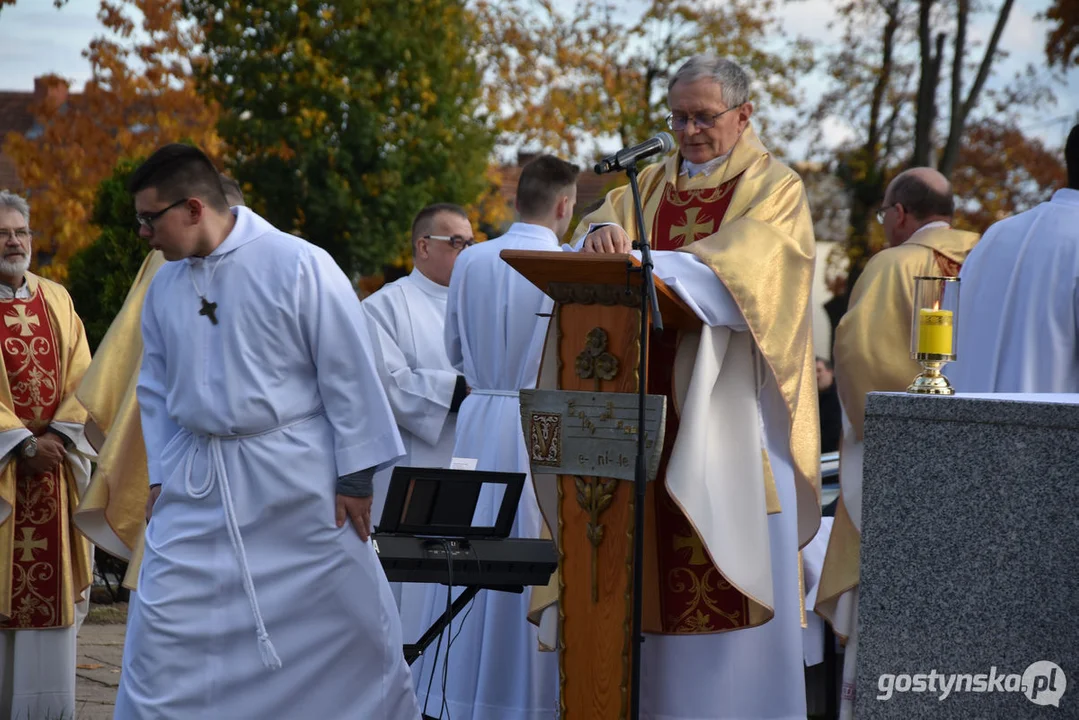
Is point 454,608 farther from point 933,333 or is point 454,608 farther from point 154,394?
point 933,333

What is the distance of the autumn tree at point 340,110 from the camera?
59.1 feet

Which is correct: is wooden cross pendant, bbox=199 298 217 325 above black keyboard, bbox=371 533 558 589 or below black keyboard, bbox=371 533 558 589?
above

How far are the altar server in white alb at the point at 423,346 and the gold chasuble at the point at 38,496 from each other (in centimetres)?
162

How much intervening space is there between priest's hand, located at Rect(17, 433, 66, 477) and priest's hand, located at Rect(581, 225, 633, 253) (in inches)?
130

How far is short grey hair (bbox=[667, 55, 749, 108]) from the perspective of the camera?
16.7 ft

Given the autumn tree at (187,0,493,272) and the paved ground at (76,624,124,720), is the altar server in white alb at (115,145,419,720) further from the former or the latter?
the autumn tree at (187,0,493,272)

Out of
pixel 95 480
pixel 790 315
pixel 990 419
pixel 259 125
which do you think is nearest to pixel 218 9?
pixel 259 125

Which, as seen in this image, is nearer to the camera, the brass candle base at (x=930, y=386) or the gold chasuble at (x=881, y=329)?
the brass candle base at (x=930, y=386)

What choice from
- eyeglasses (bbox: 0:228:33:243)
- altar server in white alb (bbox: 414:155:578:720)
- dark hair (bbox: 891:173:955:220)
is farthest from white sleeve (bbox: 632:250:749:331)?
eyeglasses (bbox: 0:228:33:243)

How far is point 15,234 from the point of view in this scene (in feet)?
22.0

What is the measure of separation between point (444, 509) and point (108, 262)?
20.3ft

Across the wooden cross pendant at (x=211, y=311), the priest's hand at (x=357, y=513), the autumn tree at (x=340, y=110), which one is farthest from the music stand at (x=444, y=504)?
the autumn tree at (x=340, y=110)

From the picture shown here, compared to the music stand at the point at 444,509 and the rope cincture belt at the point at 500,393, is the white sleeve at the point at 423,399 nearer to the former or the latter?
the rope cincture belt at the point at 500,393

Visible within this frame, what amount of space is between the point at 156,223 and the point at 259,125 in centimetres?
1354
